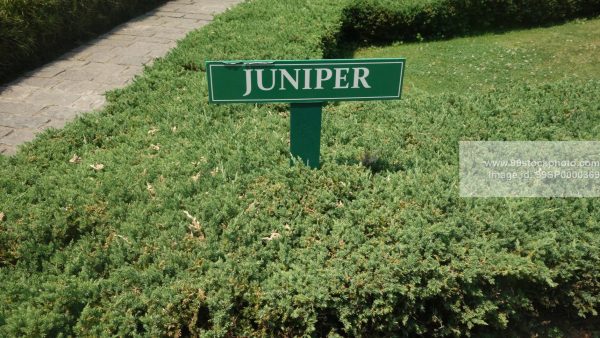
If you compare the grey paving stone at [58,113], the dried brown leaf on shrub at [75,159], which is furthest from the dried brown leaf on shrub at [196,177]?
the grey paving stone at [58,113]

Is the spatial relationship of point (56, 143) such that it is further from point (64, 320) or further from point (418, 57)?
point (418, 57)

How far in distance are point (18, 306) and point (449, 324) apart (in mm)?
2275

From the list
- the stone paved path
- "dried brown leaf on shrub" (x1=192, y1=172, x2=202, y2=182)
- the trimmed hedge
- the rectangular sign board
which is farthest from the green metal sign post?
the trimmed hedge

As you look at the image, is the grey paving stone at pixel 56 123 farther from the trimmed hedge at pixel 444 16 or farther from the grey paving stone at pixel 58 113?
the trimmed hedge at pixel 444 16

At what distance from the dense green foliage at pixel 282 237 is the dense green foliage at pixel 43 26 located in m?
2.90

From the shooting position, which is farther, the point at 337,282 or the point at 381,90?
the point at 381,90

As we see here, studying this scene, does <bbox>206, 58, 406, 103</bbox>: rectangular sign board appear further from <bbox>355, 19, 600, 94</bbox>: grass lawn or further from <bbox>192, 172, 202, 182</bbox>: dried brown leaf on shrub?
<bbox>355, 19, 600, 94</bbox>: grass lawn

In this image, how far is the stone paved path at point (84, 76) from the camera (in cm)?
540

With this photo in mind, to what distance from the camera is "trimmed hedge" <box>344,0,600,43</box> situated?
26.1ft

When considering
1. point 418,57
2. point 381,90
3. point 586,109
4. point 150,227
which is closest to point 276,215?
point 150,227

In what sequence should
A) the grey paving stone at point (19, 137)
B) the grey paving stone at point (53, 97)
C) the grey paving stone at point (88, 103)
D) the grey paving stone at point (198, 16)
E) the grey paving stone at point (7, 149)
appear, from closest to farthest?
the grey paving stone at point (7, 149)
the grey paving stone at point (19, 137)
the grey paving stone at point (88, 103)
the grey paving stone at point (53, 97)
the grey paving stone at point (198, 16)

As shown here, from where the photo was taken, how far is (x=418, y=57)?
7609 mm

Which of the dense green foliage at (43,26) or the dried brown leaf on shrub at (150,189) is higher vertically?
the dense green foliage at (43,26)

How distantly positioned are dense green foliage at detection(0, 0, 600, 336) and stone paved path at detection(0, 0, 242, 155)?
55.2 inches
